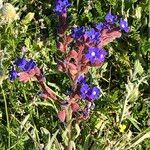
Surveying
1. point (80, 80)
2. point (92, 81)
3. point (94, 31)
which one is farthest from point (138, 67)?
point (94, 31)

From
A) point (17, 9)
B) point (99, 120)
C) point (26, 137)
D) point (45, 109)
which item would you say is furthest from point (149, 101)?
point (17, 9)

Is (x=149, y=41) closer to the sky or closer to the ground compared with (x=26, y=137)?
closer to the sky

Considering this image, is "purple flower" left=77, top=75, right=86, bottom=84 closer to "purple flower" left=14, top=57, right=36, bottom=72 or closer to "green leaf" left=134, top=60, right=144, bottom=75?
"purple flower" left=14, top=57, right=36, bottom=72

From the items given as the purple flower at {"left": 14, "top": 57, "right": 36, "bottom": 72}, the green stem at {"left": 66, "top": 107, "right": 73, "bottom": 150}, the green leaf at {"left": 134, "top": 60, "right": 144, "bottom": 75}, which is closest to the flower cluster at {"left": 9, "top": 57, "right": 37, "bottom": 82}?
the purple flower at {"left": 14, "top": 57, "right": 36, "bottom": 72}

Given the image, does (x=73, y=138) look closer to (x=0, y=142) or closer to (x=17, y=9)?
(x=0, y=142)

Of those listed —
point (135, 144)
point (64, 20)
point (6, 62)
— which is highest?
point (64, 20)

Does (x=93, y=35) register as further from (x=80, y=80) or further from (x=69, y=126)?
(x=69, y=126)
